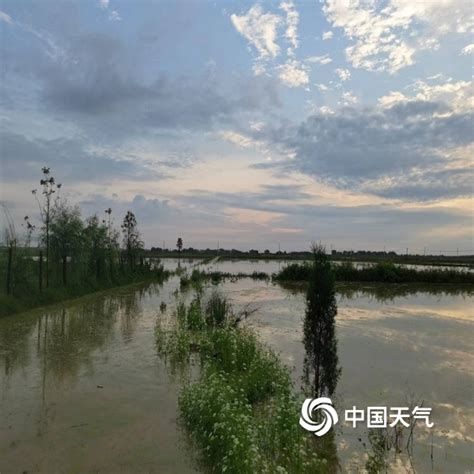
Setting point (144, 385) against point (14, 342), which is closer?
point (144, 385)

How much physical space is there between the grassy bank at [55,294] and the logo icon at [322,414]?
1111 cm

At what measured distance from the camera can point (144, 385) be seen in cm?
729

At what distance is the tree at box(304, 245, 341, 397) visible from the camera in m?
6.48

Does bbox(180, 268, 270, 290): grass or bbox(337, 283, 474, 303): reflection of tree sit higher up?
bbox(180, 268, 270, 290): grass

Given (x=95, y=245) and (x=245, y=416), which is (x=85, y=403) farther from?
(x=95, y=245)

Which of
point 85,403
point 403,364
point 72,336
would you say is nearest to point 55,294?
point 72,336

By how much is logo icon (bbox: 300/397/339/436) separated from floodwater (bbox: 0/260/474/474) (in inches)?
9.1

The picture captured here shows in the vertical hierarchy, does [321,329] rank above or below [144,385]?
above

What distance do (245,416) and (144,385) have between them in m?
3.27

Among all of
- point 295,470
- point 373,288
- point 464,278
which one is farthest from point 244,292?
point 295,470

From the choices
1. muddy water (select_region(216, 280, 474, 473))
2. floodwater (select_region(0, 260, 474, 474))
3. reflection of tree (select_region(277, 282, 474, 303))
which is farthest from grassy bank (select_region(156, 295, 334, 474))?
reflection of tree (select_region(277, 282, 474, 303))

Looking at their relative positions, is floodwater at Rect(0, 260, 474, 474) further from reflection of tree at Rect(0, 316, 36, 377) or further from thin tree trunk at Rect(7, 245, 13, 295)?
thin tree trunk at Rect(7, 245, 13, 295)

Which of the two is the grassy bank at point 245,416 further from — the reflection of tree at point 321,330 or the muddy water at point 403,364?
the muddy water at point 403,364

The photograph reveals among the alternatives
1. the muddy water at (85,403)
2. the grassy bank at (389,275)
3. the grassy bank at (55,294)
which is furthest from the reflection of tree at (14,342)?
the grassy bank at (389,275)
